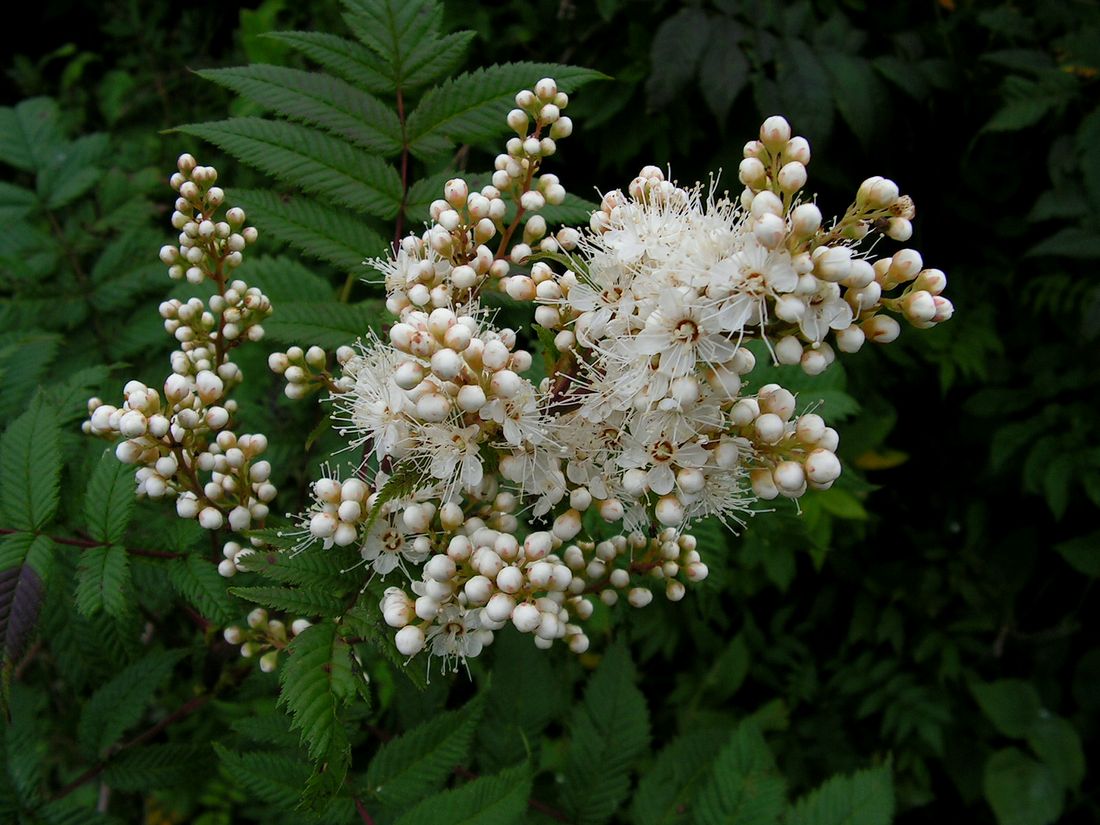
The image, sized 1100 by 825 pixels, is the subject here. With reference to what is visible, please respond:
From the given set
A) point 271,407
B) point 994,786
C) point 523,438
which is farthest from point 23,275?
point 994,786

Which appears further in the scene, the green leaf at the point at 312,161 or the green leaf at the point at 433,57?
the green leaf at the point at 433,57

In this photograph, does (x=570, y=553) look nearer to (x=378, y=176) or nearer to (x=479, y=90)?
(x=378, y=176)

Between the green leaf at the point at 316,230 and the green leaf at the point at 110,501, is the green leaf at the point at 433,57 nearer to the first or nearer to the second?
the green leaf at the point at 316,230

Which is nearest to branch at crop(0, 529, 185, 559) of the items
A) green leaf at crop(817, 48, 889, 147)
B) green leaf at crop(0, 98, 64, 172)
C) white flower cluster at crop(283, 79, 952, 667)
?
white flower cluster at crop(283, 79, 952, 667)

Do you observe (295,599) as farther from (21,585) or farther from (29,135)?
(29,135)

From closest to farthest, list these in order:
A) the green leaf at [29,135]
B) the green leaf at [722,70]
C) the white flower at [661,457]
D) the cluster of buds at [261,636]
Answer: the white flower at [661,457] < the cluster of buds at [261,636] < the green leaf at [722,70] < the green leaf at [29,135]

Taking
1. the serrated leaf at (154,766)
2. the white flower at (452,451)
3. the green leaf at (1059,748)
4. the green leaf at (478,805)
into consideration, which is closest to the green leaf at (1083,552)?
the green leaf at (1059,748)

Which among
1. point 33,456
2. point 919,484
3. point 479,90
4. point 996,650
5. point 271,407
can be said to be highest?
point 479,90
